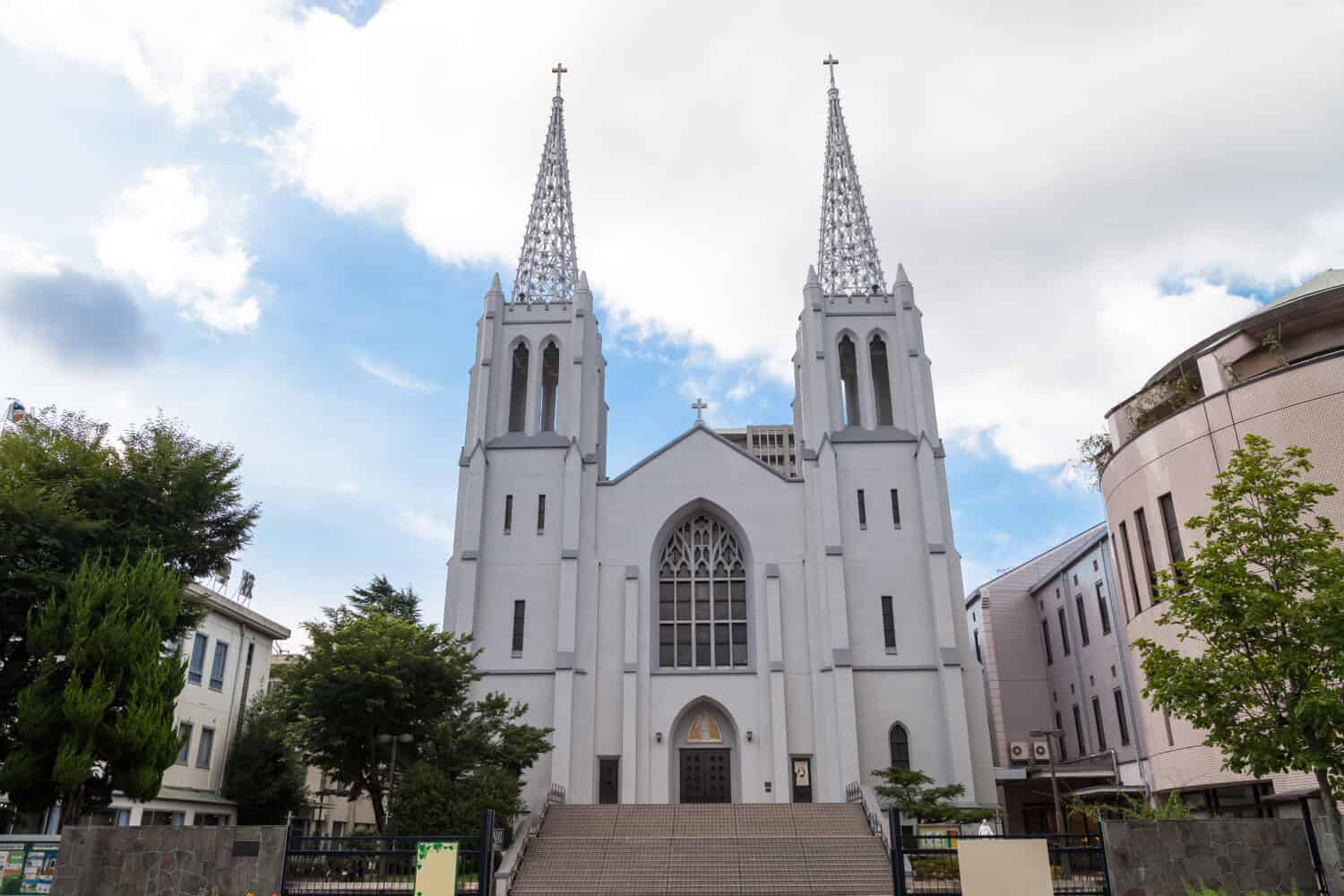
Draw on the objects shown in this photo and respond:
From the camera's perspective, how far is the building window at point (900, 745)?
28.0 meters


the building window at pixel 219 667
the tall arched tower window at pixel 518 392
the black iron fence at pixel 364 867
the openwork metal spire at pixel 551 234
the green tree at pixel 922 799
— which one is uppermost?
the openwork metal spire at pixel 551 234

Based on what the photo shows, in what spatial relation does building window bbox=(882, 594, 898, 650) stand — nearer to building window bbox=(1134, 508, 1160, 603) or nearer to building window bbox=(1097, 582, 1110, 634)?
building window bbox=(1097, 582, 1110, 634)

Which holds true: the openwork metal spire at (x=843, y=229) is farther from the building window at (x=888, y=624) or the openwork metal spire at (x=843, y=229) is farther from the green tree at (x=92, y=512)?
the green tree at (x=92, y=512)

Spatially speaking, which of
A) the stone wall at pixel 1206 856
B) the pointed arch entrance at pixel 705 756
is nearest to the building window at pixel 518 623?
the pointed arch entrance at pixel 705 756

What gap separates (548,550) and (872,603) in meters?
10.3

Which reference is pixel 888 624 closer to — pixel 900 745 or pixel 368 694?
pixel 900 745

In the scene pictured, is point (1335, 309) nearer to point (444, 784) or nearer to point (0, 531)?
point (444, 784)

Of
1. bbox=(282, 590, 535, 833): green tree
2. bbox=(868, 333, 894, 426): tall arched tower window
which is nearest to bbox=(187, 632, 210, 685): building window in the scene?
bbox=(282, 590, 535, 833): green tree

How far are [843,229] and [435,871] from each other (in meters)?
30.3

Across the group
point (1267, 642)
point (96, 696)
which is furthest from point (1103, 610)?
point (96, 696)

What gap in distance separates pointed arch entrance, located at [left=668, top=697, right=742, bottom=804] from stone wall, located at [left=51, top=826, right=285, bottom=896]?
639 inches

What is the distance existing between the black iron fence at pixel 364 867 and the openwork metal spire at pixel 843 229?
2495 cm

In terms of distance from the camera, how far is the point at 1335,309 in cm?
2244

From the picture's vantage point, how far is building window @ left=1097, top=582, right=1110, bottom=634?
31.1 m
